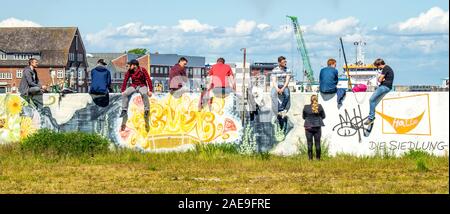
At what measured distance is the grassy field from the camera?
17.0 meters

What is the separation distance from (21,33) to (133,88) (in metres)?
119

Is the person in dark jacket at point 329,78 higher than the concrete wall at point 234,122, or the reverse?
the person in dark jacket at point 329,78

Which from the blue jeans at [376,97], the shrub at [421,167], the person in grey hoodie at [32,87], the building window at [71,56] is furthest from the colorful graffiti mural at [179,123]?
the building window at [71,56]

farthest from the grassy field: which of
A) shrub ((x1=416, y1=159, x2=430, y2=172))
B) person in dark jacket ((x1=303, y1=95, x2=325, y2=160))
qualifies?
person in dark jacket ((x1=303, y1=95, x2=325, y2=160))

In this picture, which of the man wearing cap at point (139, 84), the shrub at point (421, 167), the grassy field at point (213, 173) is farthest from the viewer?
the man wearing cap at point (139, 84)

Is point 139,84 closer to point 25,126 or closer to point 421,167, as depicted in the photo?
point 25,126

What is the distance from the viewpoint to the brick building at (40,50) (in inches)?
5374

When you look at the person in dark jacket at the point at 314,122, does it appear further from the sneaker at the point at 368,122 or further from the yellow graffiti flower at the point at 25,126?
the yellow graffiti flower at the point at 25,126

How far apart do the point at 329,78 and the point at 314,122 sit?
1.74 meters

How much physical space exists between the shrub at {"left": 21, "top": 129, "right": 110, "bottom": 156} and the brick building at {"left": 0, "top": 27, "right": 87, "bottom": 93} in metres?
113

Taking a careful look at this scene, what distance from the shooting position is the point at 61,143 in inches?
902
